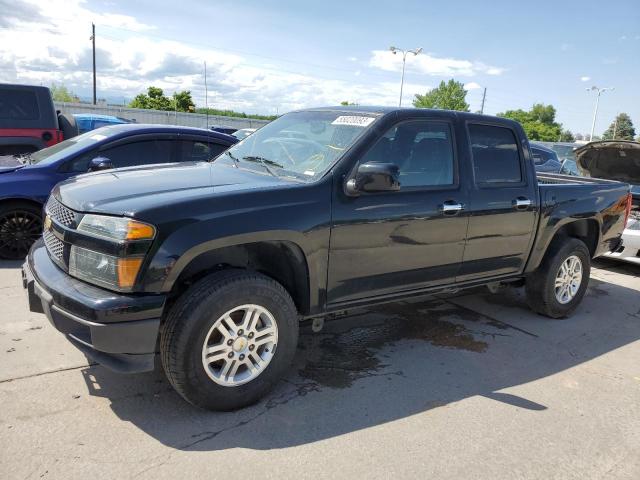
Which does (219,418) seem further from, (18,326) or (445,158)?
(445,158)

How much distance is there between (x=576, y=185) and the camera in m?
5.24

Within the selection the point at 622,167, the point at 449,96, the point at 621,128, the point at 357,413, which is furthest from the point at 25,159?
the point at 621,128

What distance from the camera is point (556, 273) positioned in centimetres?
518

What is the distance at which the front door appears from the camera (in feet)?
11.7

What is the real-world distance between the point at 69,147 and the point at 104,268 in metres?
4.34

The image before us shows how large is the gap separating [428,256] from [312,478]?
1.96 metres

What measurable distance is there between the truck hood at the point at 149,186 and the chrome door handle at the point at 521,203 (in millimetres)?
2221

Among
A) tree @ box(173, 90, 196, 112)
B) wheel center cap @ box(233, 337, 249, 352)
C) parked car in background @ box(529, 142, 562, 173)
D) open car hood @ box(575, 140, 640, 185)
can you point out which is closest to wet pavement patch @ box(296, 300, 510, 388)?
wheel center cap @ box(233, 337, 249, 352)

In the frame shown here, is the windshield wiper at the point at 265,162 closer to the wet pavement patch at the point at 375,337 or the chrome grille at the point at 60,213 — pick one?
the chrome grille at the point at 60,213

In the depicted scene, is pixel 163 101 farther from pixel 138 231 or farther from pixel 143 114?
pixel 138 231

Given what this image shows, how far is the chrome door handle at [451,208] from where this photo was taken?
4.02 m

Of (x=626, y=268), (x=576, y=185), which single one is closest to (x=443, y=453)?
(x=576, y=185)

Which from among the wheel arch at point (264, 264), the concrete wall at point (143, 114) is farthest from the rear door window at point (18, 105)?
the concrete wall at point (143, 114)

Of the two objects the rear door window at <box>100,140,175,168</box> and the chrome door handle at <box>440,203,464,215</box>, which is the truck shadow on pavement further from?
the rear door window at <box>100,140,175,168</box>
